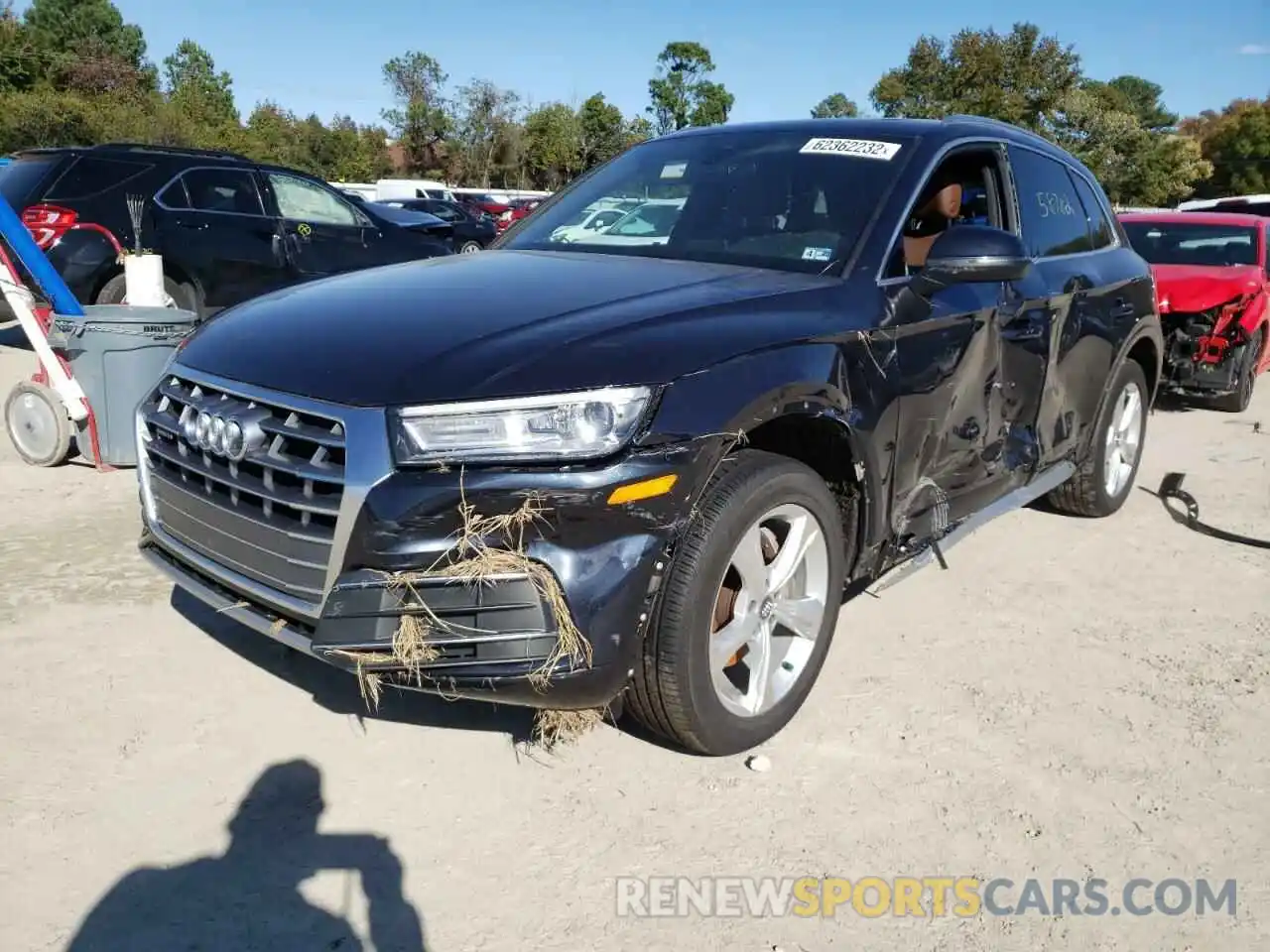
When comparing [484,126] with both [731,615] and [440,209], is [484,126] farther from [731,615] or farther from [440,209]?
[731,615]

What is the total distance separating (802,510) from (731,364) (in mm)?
551

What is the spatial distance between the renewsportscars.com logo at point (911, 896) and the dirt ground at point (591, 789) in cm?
3

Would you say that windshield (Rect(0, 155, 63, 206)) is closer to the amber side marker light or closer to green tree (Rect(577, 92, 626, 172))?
the amber side marker light

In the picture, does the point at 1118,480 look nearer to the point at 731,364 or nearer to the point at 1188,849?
the point at 1188,849

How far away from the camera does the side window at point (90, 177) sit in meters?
8.05

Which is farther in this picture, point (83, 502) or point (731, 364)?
point (83, 502)

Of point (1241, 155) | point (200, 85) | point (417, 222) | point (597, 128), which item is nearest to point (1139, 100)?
point (1241, 155)

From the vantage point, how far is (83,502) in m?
5.23

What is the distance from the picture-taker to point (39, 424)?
228 inches

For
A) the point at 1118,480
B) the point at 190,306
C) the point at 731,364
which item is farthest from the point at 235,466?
the point at 190,306

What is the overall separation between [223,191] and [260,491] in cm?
716

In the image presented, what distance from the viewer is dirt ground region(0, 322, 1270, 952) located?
2.41 m

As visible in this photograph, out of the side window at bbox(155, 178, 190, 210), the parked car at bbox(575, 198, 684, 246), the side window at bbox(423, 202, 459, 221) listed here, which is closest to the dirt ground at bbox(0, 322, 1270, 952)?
the parked car at bbox(575, 198, 684, 246)

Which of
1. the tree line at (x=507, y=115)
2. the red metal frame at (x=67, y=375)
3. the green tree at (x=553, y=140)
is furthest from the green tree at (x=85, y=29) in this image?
the red metal frame at (x=67, y=375)
